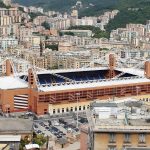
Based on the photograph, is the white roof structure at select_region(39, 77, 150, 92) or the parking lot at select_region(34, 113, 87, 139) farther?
the white roof structure at select_region(39, 77, 150, 92)

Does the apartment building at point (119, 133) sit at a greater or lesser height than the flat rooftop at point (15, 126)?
greater

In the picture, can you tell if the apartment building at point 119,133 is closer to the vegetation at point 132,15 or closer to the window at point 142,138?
the window at point 142,138

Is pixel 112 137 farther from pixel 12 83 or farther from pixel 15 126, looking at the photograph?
pixel 12 83

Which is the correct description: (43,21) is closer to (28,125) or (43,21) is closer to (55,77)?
(55,77)

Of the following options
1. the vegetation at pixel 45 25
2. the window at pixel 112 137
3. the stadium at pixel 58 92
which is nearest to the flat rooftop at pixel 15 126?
the window at pixel 112 137

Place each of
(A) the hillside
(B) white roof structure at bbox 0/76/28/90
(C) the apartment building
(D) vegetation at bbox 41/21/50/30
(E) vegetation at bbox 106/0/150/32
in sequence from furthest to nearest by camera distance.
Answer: (A) the hillside < (E) vegetation at bbox 106/0/150/32 < (D) vegetation at bbox 41/21/50/30 < (B) white roof structure at bbox 0/76/28/90 < (C) the apartment building

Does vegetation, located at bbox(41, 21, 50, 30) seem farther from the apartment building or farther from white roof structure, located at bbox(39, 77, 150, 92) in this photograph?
the apartment building

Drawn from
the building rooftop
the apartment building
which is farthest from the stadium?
the apartment building

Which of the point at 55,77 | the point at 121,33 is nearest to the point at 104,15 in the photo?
the point at 121,33
